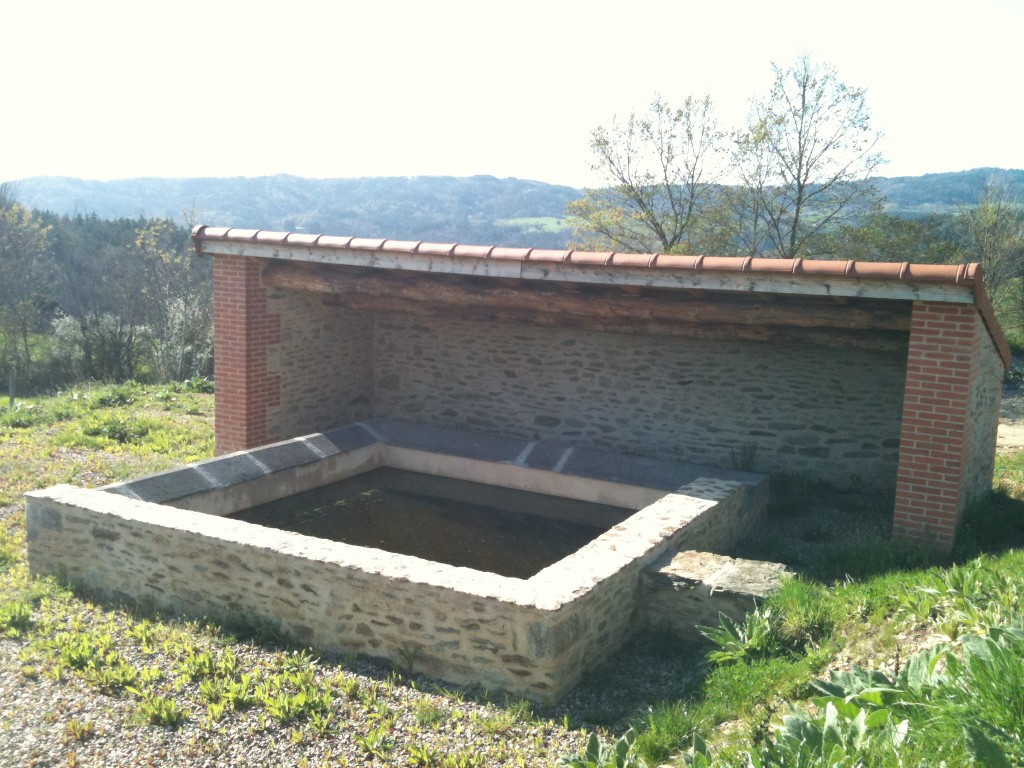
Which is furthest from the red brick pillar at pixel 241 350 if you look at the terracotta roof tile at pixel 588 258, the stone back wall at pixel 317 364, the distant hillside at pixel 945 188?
the distant hillside at pixel 945 188

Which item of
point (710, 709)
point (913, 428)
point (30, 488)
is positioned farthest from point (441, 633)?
point (30, 488)

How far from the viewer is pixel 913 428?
6629 mm

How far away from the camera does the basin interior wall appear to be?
4949 mm

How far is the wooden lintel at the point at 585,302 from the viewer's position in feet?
23.7

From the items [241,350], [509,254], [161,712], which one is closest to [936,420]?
[509,254]

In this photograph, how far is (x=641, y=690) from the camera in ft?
16.5

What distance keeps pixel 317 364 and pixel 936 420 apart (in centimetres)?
628

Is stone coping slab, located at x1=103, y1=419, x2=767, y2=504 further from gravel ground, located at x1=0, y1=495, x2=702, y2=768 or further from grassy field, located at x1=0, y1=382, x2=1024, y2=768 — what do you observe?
gravel ground, located at x1=0, y1=495, x2=702, y2=768

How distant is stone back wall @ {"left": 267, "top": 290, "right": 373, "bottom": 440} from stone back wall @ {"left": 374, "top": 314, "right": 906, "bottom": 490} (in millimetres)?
284

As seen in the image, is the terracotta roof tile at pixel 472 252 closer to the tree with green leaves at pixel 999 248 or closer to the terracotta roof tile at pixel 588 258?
the terracotta roof tile at pixel 588 258

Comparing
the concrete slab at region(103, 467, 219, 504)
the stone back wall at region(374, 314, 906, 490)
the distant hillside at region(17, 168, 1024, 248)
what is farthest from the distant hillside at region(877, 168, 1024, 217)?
the concrete slab at region(103, 467, 219, 504)

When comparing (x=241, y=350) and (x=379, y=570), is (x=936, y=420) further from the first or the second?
(x=241, y=350)

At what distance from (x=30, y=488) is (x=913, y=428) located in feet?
26.4

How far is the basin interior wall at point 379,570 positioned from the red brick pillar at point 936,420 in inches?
56.9
